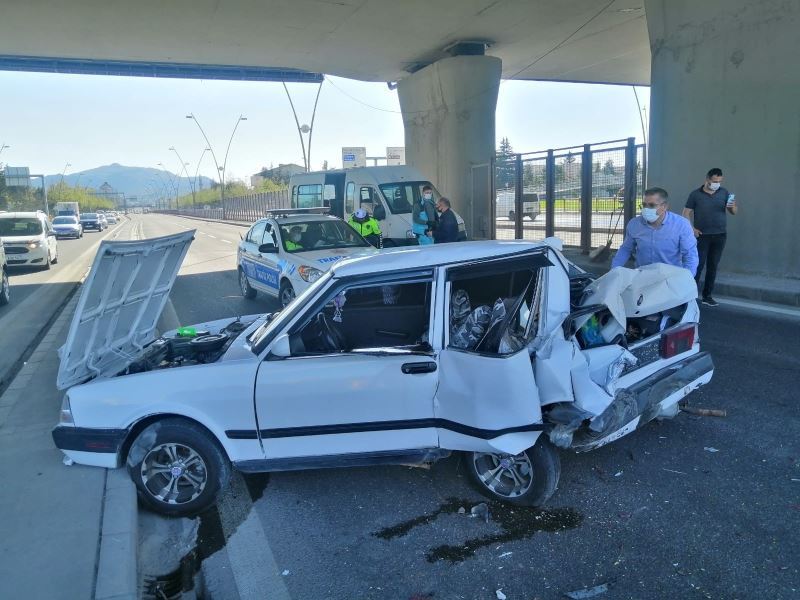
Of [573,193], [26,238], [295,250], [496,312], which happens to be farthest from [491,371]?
[26,238]

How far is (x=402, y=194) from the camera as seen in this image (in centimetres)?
1727

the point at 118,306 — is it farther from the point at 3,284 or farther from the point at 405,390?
the point at 3,284

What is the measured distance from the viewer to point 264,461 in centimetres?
383

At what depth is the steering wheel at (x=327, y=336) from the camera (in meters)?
4.29

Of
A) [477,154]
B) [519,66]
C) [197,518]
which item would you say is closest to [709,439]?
[197,518]

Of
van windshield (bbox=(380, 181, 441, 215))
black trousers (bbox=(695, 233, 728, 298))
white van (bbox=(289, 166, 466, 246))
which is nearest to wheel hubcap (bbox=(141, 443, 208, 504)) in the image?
black trousers (bbox=(695, 233, 728, 298))

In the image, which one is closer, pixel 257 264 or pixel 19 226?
pixel 257 264

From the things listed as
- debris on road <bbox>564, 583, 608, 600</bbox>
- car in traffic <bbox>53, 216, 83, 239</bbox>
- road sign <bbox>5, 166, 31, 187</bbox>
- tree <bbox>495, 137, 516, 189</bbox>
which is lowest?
debris on road <bbox>564, 583, 608, 600</bbox>

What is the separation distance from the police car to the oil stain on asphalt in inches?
217

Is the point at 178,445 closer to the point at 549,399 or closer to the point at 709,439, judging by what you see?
the point at 549,399

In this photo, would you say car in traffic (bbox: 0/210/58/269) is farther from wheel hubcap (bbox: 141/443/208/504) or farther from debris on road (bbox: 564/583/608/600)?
debris on road (bbox: 564/583/608/600)

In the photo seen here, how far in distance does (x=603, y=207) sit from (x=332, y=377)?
1277 cm

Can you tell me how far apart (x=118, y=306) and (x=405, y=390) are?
95.4 inches

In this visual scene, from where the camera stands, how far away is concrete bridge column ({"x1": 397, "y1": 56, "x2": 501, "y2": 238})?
2131 cm
